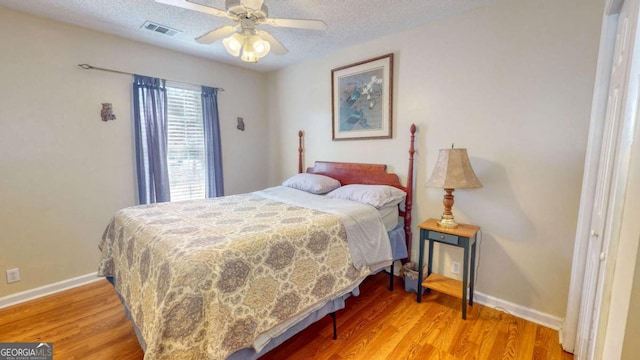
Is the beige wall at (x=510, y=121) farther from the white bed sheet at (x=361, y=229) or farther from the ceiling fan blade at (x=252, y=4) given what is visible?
the ceiling fan blade at (x=252, y=4)

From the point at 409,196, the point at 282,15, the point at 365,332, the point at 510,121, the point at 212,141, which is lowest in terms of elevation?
the point at 365,332

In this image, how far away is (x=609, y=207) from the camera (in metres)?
1.14

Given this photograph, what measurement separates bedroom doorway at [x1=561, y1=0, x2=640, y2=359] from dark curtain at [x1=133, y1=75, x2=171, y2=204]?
3534 mm

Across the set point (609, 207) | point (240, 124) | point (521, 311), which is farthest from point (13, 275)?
point (521, 311)

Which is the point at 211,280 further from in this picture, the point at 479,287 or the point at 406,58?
the point at 406,58

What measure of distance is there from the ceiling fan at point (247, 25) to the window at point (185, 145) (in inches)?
61.1

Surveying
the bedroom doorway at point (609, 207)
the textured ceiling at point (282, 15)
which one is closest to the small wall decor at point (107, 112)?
the textured ceiling at point (282, 15)

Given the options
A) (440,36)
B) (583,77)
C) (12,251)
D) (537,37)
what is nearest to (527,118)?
(583,77)

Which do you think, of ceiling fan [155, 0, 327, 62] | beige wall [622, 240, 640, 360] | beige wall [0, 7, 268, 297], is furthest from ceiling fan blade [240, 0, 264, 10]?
beige wall [0, 7, 268, 297]

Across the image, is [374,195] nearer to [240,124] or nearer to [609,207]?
[609,207]

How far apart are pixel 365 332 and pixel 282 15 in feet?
8.68

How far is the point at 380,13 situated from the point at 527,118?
1.45 metres

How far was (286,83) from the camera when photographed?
384 cm

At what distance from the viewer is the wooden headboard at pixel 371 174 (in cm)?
265
